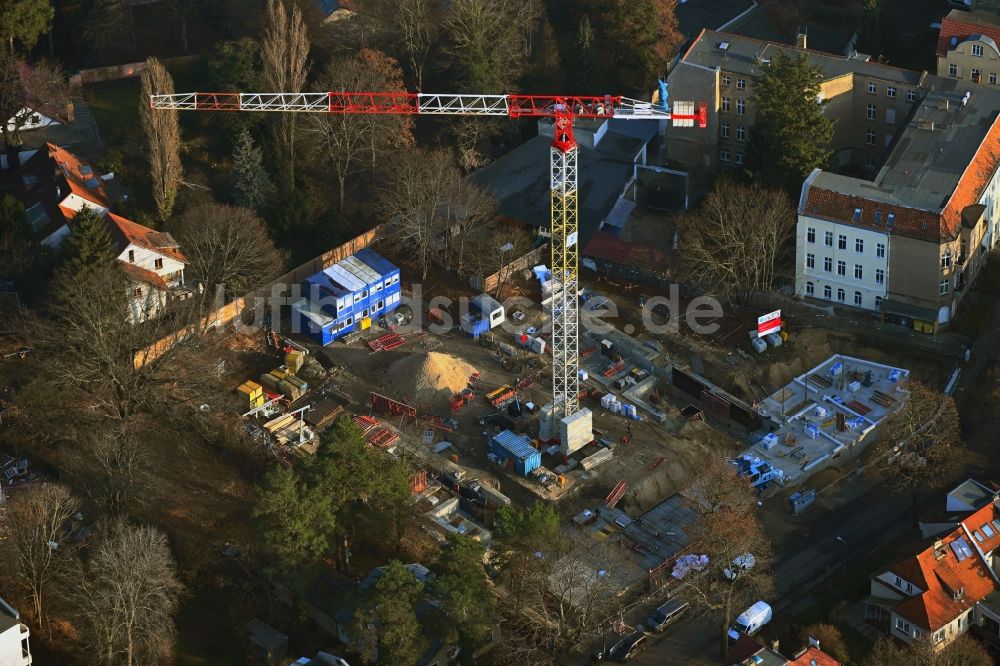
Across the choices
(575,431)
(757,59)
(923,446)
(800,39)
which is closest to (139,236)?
(575,431)

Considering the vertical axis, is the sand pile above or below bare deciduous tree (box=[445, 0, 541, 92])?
below

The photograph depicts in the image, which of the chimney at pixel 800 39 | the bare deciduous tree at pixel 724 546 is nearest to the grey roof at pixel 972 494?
the bare deciduous tree at pixel 724 546

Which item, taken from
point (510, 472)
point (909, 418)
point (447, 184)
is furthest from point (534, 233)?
point (909, 418)

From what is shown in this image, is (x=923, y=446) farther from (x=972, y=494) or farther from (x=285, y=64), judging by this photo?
(x=285, y=64)

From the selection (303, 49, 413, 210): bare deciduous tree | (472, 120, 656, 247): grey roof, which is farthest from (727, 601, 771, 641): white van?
(303, 49, 413, 210): bare deciduous tree

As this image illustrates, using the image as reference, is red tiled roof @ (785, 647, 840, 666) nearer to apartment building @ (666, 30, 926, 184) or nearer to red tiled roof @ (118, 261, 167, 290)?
apartment building @ (666, 30, 926, 184)

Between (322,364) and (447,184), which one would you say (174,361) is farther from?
(447,184)

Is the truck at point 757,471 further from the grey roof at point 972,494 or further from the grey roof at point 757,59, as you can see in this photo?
the grey roof at point 757,59
